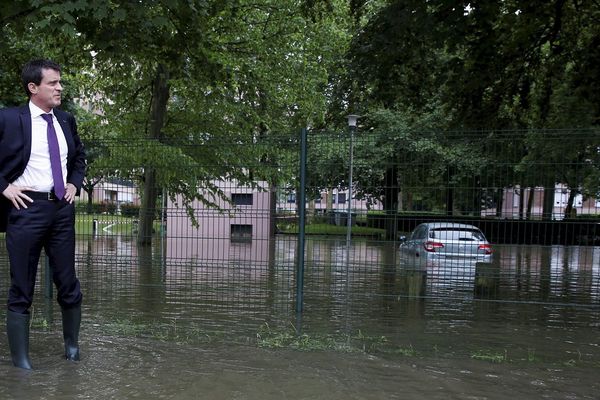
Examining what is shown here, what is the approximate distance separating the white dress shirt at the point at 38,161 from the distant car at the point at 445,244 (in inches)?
174

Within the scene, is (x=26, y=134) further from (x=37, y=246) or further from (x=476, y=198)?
(x=476, y=198)

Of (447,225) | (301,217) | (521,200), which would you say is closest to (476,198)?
(521,200)

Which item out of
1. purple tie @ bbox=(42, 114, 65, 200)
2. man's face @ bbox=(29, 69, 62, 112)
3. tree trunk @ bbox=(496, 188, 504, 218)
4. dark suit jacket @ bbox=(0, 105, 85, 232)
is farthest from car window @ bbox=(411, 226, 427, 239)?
dark suit jacket @ bbox=(0, 105, 85, 232)

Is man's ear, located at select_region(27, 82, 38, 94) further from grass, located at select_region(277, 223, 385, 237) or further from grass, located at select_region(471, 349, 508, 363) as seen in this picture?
grass, located at select_region(471, 349, 508, 363)

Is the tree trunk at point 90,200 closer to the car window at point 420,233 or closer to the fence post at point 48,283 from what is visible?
the fence post at point 48,283

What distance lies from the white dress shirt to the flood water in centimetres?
137

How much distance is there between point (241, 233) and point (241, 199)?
17.7 inches

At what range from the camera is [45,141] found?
13.6ft

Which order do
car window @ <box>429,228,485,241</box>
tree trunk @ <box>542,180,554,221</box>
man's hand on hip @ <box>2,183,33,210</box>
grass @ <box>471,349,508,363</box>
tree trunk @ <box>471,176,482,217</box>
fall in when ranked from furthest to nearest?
car window @ <box>429,228,485,241</box>, tree trunk @ <box>471,176,482,217</box>, tree trunk @ <box>542,180,554,221</box>, grass @ <box>471,349,508,363</box>, man's hand on hip @ <box>2,183,33,210</box>

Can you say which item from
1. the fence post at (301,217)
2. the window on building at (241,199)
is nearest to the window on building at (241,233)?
the window on building at (241,199)

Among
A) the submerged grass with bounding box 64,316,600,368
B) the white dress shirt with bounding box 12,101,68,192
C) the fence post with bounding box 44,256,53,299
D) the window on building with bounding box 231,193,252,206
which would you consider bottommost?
the submerged grass with bounding box 64,316,600,368

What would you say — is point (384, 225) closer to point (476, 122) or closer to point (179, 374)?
point (179, 374)

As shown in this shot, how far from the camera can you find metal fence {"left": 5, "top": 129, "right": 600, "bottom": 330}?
6844mm

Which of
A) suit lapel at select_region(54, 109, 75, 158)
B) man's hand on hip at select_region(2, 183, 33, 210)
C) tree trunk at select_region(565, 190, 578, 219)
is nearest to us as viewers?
man's hand on hip at select_region(2, 183, 33, 210)
